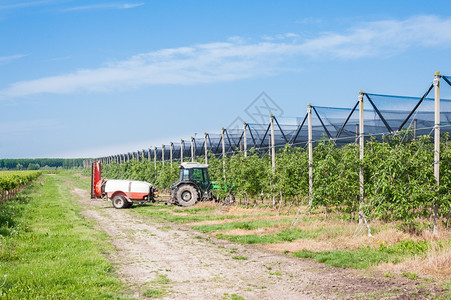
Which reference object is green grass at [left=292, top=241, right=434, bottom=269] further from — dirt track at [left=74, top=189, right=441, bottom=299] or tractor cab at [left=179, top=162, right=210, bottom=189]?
tractor cab at [left=179, top=162, right=210, bottom=189]

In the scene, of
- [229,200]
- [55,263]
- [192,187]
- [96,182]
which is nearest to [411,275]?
[55,263]

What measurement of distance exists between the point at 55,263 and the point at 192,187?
12.9 m

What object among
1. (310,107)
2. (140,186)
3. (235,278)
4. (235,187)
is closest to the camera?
(235,278)

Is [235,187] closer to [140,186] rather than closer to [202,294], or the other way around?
[140,186]

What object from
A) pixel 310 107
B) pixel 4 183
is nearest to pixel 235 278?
pixel 310 107

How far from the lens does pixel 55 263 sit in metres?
8.83

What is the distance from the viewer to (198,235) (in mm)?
12969

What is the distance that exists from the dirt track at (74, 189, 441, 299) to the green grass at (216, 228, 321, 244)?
0.37 meters

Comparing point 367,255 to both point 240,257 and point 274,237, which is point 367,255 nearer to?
point 240,257

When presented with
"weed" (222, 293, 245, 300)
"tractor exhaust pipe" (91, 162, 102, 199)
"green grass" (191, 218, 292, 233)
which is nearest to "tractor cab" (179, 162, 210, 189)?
"tractor exhaust pipe" (91, 162, 102, 199)

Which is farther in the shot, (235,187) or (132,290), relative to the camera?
(235,187)

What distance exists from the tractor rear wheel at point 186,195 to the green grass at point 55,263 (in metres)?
6.78

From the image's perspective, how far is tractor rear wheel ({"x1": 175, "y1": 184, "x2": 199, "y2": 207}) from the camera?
70.4 ft

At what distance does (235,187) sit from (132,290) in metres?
13.5
